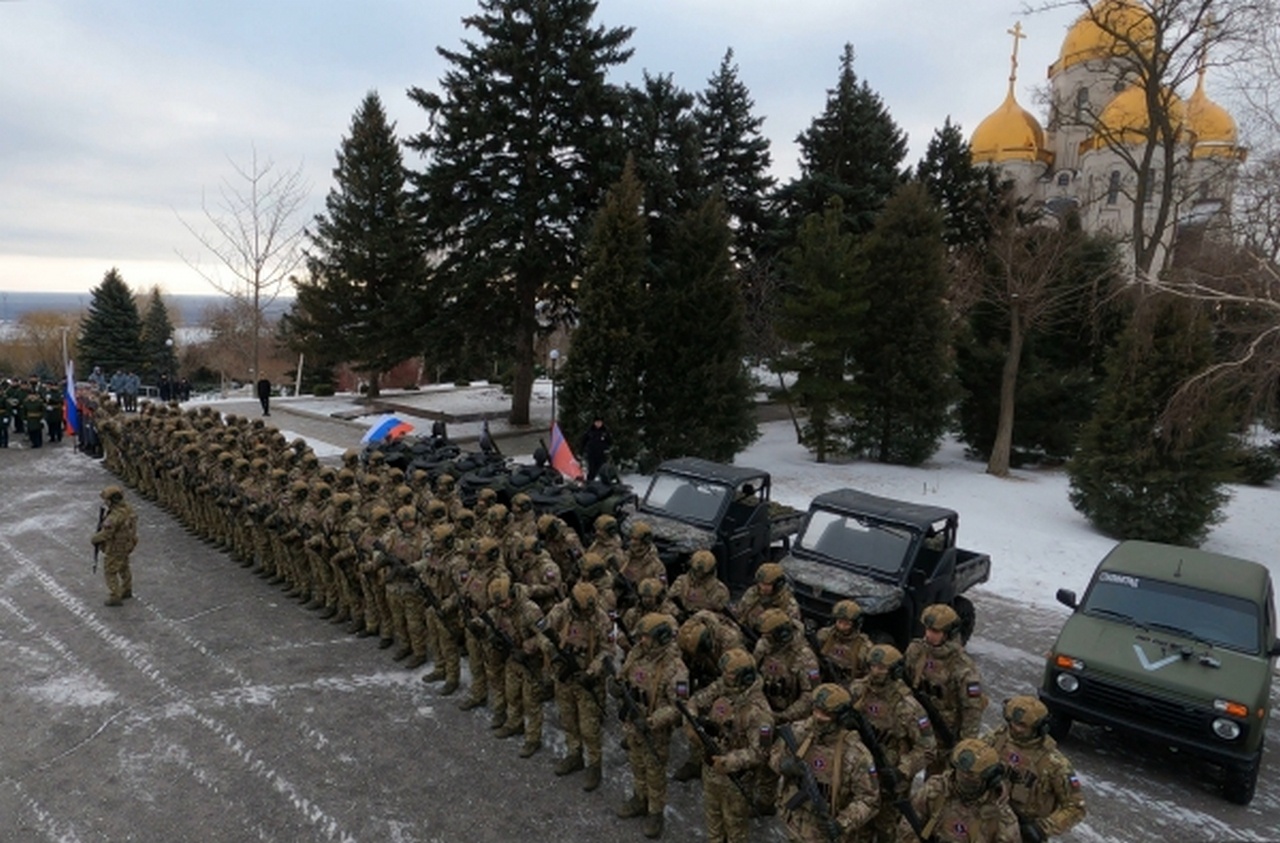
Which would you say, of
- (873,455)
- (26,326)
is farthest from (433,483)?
(26,326)

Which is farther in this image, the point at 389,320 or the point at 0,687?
the point at 389,320

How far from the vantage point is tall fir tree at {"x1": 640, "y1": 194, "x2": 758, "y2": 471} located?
18328 mm

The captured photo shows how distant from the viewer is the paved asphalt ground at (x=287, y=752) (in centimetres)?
607

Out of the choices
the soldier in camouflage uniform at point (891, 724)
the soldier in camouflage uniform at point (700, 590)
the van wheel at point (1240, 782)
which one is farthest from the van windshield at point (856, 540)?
the van wheel at point (1240, 782)

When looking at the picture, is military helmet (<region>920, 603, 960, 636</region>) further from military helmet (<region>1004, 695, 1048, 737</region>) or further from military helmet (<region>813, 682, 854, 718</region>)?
military helmet (<region>813, 682, 854, 718</region>)

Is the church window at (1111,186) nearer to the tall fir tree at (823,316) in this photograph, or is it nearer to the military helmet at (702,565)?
the tall fir tree at (823,316)

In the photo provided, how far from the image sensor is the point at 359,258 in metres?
29.0

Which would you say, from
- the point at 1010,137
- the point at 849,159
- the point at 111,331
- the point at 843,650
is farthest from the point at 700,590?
the point at 111,331

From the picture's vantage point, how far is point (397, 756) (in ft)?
22.8

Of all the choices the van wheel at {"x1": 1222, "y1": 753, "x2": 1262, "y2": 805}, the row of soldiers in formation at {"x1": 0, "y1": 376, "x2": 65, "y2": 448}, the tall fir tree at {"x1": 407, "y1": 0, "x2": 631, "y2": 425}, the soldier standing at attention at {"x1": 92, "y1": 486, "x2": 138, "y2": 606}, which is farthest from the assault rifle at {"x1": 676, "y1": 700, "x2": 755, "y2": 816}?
the row of soldiers in formation at {"x1": 0, "y1": 376, "x2": 65, "y2": 448}

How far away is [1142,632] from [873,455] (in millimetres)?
14996

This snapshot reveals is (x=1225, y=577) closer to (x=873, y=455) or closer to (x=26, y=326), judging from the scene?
(x=873, y=455)

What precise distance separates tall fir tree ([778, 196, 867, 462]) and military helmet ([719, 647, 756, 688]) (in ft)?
51.3

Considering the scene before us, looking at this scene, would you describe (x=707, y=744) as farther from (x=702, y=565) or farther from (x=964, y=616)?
(x=964, y=616)
